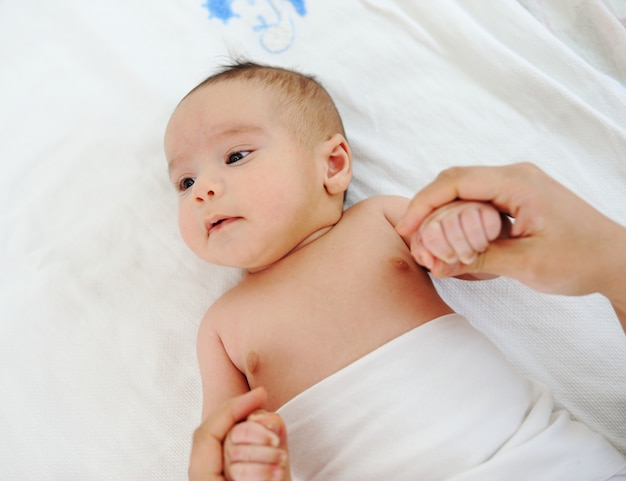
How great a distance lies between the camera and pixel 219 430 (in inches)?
32.6

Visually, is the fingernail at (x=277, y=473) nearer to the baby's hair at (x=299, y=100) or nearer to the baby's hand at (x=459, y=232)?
the baby's hand at (x=459, y=232)

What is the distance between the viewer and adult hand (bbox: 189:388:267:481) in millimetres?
A: 825

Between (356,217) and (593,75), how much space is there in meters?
0.62

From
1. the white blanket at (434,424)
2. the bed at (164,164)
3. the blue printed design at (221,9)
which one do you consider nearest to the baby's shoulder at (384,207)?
the bed at (164,164)

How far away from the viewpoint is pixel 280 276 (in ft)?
3.50

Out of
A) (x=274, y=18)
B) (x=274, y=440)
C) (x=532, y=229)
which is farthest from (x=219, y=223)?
(x=274, y=18)

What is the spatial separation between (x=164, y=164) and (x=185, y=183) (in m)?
0.21

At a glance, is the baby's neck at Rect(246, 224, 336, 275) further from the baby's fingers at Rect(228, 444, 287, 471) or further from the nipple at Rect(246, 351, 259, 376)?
the baby's fingers at Rect(228, 444, 287, 471)

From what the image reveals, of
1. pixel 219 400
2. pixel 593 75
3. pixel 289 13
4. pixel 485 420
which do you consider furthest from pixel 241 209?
pixel 593 75

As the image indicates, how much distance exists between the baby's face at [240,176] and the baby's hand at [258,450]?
32cm

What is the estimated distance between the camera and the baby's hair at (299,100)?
3.61ft

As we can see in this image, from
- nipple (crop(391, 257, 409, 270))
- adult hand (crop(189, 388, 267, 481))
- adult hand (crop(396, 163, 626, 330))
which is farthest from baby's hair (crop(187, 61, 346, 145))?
adult hand (crop(189, 388, 267, 481))

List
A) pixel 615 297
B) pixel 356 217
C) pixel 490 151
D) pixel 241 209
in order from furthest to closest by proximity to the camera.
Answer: pixel 490 151
pixel 356 217
pixel 241 209
pixel 615 297

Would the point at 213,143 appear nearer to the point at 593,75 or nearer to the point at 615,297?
the point at 615,297
